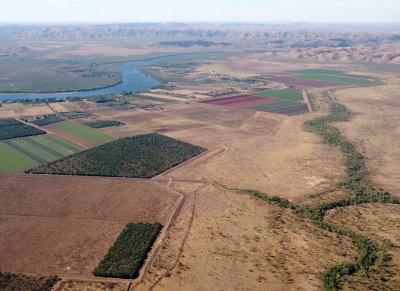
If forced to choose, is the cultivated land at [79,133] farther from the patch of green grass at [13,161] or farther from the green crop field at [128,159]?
the patch of green grass at [13,161]

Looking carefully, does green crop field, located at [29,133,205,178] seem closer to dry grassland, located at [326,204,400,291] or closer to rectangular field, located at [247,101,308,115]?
dry grassland, located at [326,204,400,291]

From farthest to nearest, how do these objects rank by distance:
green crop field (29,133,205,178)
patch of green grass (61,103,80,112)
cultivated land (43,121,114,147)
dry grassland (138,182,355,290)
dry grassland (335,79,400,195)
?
patch of green grass (61,103,80,112)
cultivated land (43,121,114,147)
dry grassland (335,79,400,195)
green crop field (29,133,205,178)
dry grassland (138,182,355,290)

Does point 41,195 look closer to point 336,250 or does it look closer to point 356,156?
point 336,250

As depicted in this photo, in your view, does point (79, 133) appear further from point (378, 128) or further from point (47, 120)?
point (378, 128)

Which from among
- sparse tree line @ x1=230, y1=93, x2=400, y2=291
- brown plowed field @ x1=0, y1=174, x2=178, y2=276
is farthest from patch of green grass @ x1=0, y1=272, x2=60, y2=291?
sparse tree line @ x1=230, y1=93, x2=400, y2=291

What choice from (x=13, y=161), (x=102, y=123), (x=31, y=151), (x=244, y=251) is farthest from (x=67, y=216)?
(x=102, y=123)

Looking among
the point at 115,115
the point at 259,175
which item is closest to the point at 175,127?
the point at 115,115
